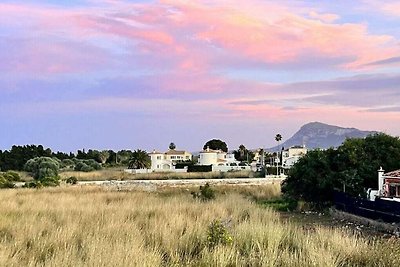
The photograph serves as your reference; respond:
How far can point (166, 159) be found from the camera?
87.1 m

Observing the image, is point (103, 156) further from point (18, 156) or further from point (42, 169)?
point (42, 169)

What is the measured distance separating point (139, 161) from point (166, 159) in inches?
478

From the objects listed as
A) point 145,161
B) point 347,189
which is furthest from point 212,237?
point 145,161

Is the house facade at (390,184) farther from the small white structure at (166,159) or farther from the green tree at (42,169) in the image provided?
the small white structure at (166,159)

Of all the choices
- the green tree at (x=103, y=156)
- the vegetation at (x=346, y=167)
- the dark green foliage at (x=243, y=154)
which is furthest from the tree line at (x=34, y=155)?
the vegetation at (x=346, y=167)

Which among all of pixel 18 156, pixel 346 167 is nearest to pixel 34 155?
pixel 18 156

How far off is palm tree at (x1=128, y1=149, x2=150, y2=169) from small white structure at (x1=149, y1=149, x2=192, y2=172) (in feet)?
4.74

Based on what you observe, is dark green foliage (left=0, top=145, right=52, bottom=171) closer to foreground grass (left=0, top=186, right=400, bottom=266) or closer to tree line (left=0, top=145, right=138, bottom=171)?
tree line (left=0, top=145, right=138, bottom=171)

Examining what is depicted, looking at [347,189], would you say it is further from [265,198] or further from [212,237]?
[212,237]

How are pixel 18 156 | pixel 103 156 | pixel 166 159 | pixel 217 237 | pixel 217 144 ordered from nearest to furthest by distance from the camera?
pixel 217 237 → pixel 18 156 → pixel 166 159 → pixel 103 156 → pixel 217 144

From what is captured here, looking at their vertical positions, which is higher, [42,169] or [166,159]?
[166,159]

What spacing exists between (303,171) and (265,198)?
541cm

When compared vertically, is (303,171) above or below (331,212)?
above

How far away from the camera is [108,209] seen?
15.7 meters
